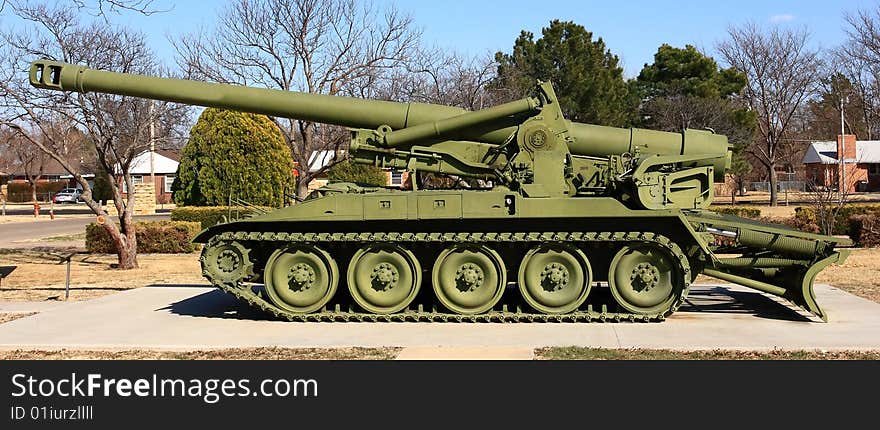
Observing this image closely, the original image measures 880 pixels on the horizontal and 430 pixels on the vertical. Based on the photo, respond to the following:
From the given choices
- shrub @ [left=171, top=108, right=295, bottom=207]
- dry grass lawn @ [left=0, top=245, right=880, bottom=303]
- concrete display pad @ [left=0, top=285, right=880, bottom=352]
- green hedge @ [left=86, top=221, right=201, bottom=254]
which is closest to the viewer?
concrete display pad @ [left=0, top=285, right=880, bottom=352]

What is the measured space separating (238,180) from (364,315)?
776 inches

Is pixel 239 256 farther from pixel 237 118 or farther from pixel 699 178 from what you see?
pixel 237 118

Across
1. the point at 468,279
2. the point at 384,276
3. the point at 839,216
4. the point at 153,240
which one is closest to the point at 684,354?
the point at 468,279

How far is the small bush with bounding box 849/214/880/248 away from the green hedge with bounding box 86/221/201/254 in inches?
617

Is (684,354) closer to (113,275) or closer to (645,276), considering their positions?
(645,276)

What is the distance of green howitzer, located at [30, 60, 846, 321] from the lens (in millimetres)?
10984

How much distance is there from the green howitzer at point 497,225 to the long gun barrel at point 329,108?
0.02m

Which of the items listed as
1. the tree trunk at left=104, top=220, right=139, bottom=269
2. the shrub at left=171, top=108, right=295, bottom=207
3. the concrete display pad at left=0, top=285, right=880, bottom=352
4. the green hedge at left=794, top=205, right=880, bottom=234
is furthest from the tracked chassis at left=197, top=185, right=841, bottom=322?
the shrub at left=171, top=108, right=295, bottom=207

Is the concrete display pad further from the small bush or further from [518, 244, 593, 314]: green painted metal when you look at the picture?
the small bush

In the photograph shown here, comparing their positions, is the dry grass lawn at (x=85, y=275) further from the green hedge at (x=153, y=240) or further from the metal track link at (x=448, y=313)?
the metal track link at (x=448, y=313)

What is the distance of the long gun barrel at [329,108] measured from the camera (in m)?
11.8

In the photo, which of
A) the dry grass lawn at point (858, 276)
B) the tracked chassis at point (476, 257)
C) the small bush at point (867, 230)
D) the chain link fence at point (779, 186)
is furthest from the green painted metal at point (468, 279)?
the chain link fence at point (779, 186)

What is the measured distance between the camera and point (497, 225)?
11133 millimetres

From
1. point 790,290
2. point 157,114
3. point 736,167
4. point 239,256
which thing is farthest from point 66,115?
point 736,167
